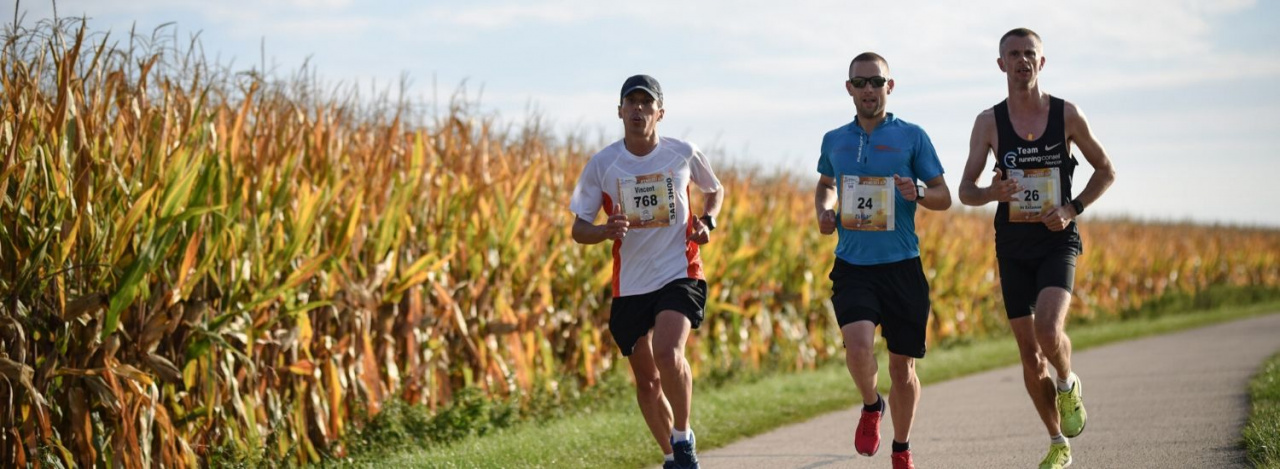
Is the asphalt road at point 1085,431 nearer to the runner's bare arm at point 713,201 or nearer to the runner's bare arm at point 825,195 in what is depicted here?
the runner's bare arm at point 825,195

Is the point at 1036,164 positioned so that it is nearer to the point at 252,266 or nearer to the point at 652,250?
the point at 652,250

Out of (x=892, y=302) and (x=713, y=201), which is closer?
(x=892, y=302)

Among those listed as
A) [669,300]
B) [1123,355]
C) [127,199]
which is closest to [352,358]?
[127,199]

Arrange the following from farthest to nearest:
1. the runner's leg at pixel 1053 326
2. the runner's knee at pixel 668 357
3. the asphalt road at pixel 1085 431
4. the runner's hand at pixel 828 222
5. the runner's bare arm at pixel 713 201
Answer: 1. the asphalt road at pixel 1085 431
2. the runner's bare arm at pixel 713 201
3. the runner's hand at pixel 828 222
4. the runner's leg at pixel 1053 326
5. the runner's knee at pixel 668 357

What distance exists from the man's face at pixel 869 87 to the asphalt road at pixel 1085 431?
2207 mm

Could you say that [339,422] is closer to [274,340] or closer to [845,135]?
[274,340]

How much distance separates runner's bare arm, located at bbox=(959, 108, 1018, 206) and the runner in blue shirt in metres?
0.27

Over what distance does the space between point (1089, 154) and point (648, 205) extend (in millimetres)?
2417

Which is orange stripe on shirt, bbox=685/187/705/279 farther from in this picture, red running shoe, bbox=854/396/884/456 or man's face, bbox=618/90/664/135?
red running shoe, bbox=854/396/884/456

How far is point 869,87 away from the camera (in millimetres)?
6758

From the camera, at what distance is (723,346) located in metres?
13.7

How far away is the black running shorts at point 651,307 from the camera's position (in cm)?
661

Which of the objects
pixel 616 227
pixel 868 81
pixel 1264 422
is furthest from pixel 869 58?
pixel 1264 422

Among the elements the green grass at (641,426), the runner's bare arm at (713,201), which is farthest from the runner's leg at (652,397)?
the green grass at (641,426)
